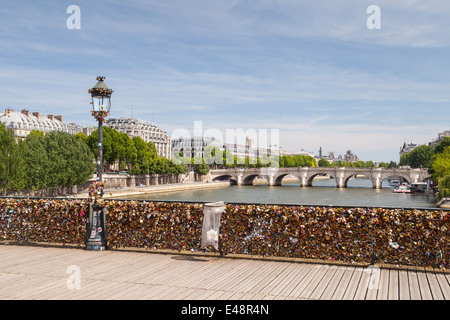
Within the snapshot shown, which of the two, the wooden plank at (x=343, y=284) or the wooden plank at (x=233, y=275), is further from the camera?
the wooden plank at (x=233, y=275)

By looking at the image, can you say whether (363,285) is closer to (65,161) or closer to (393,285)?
(393,285)

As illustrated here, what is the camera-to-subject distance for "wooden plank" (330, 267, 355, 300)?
7.90 meters

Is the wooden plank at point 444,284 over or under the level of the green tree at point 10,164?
under

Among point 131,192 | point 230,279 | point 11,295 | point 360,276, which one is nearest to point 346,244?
point 360,276

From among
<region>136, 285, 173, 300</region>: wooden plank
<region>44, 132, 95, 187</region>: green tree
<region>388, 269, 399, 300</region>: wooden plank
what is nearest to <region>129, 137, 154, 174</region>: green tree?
<region>44, 132, 95, 187</region>: green tree

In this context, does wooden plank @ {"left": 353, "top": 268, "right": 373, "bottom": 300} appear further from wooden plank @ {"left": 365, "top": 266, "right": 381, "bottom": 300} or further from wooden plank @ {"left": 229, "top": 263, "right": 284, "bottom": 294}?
wooden plank @ {"left": 229, "top": 263, "right": 284, "bottom": 294}

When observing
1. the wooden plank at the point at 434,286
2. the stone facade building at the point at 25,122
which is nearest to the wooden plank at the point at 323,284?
the wooden plank at the point at 434,286

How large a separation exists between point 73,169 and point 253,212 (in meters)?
49.9

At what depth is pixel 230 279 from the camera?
916 centimetres

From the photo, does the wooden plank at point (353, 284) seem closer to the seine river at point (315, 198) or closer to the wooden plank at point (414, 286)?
the wooden plank at point (414, 286)

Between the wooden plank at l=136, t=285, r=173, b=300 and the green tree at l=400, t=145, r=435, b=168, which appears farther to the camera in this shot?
the green tree at l=400, t=145, r=435, b=168

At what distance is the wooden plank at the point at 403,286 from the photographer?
788 cm

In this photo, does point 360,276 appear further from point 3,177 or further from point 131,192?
point 131,192

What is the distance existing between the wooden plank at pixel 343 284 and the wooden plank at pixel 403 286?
98cm
